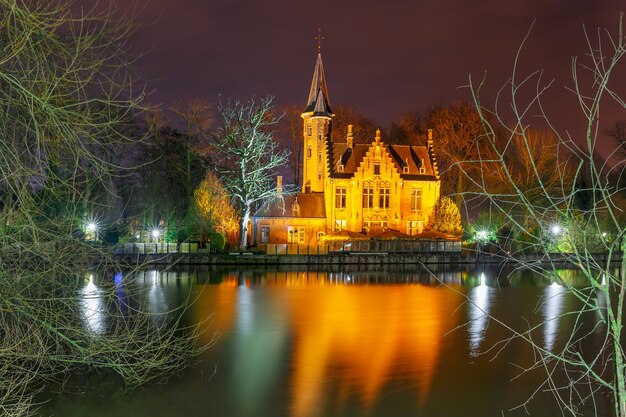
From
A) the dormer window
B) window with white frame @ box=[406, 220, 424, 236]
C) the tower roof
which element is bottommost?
window with white frame @ box=[406, 220, 424, 236]

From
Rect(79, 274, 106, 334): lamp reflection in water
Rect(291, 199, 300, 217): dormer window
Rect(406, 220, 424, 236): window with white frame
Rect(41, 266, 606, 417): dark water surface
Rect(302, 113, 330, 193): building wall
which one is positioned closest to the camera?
Rect(79, 274, 106, 334): lamp reflection in water

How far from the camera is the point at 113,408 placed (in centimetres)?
955

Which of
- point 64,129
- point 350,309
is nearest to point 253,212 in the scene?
point 350,309

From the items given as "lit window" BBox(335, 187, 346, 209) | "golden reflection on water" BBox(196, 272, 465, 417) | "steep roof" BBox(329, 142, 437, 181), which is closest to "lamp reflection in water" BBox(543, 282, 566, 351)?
"golden reflection on water" BBox(196, 272, 465, 417)

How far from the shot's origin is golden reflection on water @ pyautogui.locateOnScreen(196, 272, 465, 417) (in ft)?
37.3

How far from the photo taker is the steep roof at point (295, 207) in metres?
41.5

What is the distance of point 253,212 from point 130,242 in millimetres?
9231

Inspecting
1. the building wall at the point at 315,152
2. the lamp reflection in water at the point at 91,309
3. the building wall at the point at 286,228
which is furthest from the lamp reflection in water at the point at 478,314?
the building wall at the point at 315,152

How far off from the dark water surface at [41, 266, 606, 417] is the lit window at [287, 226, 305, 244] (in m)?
15.3

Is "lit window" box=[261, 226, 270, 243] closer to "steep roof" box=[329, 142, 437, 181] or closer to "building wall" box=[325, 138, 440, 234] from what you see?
"building wall" box=[325, 138, 440, 234]

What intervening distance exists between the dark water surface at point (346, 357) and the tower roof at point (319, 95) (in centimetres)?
2076

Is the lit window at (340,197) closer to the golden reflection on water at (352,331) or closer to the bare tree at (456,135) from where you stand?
the bare tree at (456,135)

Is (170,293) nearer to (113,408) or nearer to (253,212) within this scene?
(113,408)

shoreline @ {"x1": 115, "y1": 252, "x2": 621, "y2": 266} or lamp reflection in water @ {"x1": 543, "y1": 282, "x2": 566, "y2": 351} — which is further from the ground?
shoreline @ {"x1": 115, "y1": 252, "x2": 621, "y2": 266}
